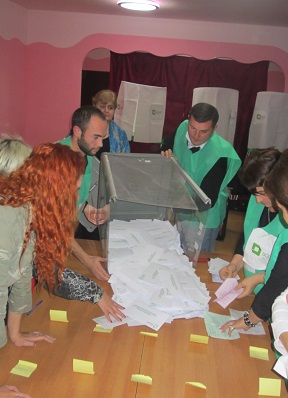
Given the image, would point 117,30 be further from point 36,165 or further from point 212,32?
point 36,165

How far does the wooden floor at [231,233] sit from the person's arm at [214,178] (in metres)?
2.14

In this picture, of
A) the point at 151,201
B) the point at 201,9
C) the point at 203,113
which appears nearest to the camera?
the point at 151,201

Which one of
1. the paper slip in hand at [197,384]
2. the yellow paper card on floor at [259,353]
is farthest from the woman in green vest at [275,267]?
the paper slip in hand at [197,384]

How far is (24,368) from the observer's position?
141cm

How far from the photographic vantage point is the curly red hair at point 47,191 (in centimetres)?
130

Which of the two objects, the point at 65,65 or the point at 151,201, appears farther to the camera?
the point at 65,65

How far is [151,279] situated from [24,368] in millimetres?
685

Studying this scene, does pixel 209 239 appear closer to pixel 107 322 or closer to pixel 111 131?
pixel 111 131

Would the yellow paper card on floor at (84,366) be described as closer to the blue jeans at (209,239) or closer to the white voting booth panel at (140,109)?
the blue jeans at (209,239)

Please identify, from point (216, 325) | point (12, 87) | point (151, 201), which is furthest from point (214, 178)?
point (12, 87)

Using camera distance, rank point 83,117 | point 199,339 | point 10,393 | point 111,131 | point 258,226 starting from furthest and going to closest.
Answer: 1. point 111,131
2. point 83,117
3. point 258,226
4. point 199,339
5. point 10,393

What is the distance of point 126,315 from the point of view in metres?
1.76

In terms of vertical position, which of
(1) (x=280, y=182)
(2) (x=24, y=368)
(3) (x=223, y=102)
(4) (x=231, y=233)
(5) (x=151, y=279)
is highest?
(3) (x=223, y=102)

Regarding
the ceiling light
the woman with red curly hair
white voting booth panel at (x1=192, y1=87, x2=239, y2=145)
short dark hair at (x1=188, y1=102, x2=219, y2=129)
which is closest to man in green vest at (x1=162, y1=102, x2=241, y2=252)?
short dark hair at (x1=188, y1=102, x2=219, y2=129)
